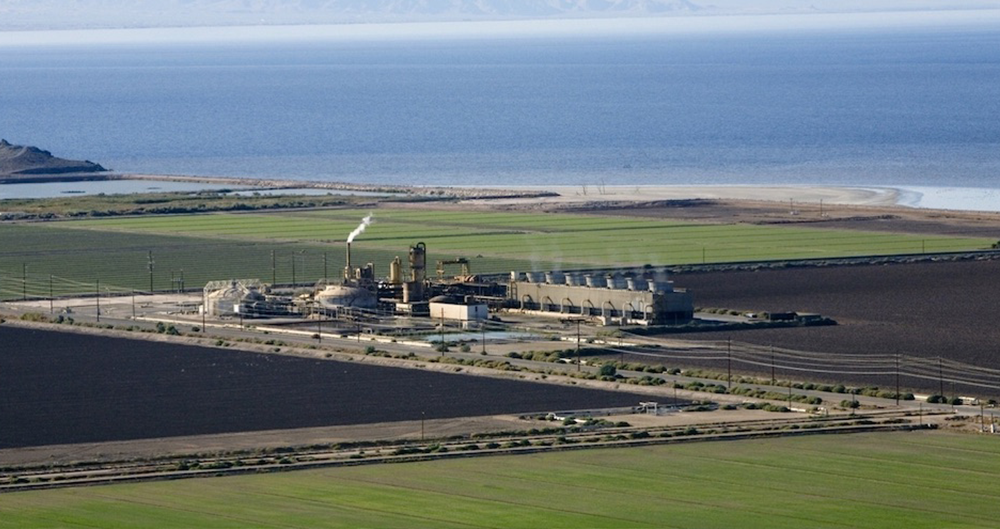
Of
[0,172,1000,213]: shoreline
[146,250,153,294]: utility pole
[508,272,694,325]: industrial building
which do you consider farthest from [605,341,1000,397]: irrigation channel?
[0,172,1000,213]: shoreline

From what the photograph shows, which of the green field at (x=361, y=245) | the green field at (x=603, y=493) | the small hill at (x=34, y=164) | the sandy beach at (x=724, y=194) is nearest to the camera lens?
the green field at (x=603, y=493)

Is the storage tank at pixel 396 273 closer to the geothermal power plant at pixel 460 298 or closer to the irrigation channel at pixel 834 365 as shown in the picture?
the geothermal power plant at pixel 460 298

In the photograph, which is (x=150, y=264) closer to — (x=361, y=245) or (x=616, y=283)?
(x=361, y=245)

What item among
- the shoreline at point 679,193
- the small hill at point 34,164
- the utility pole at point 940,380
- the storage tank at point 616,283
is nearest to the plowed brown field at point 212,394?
the utility pole at point 940,380

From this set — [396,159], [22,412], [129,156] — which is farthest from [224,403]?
[129,156]

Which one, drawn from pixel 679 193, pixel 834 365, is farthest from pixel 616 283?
pixel 679 193

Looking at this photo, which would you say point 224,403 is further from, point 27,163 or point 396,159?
point 396,159
